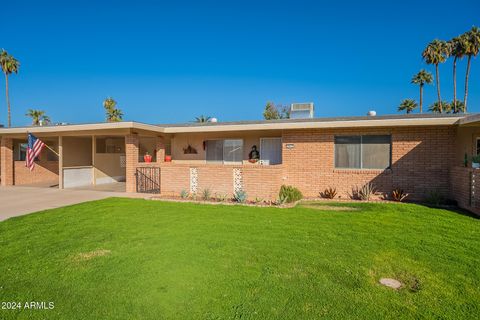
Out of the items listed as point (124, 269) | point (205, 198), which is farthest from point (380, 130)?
point (124, 269)

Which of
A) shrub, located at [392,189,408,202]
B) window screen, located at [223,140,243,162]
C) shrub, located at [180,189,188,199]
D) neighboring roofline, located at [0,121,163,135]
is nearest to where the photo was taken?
shrub, located at [392,189,408,202]

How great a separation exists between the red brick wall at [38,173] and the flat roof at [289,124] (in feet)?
7.82

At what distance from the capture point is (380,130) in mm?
9844

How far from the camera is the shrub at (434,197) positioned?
28.6 ft

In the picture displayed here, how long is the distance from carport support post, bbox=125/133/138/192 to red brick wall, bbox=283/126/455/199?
20.1 ft

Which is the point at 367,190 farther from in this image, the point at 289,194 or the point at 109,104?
the point at 109,104

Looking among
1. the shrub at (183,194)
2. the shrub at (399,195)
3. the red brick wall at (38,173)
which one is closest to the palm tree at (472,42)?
the shrub at (399,195)

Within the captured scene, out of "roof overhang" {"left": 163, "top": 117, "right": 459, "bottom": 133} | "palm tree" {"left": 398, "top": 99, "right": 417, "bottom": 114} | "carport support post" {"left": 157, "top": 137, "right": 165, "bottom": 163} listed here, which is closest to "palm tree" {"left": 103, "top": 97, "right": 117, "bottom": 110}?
"carport support post" {"left": 157, "top": 137, "right": 165, "bottom": 163}

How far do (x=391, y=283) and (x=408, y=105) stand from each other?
43089 mm

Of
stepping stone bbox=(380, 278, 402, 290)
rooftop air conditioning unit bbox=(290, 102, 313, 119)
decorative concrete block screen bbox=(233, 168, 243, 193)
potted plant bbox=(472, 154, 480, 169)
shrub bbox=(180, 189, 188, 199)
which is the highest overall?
rooftop air conditioning unit bbox=(290, 102, 313, 119)

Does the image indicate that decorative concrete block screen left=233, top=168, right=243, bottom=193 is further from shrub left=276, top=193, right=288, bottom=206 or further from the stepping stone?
the stepping stone

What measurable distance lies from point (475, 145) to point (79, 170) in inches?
673

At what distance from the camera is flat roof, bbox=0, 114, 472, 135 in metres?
8.94

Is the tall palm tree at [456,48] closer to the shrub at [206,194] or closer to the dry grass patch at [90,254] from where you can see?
the shrub at [206,194]
